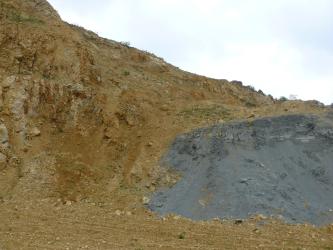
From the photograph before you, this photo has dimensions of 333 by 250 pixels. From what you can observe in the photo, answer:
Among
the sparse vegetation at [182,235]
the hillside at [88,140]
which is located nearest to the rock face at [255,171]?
the hillside at [88,140]

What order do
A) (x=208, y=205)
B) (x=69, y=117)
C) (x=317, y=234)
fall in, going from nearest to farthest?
(x=317, y=234) → (x=208, y=205) → (x=69, y=117)

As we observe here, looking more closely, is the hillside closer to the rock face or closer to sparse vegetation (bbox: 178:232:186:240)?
sparse vegetation (bbox: 178:232:186:240)

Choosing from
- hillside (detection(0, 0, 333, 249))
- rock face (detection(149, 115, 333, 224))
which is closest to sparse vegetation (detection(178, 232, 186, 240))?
hillside (detection(0, 0, 333, 249))

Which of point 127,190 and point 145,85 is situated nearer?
point 127,190

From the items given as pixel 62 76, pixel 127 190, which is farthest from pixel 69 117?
pixel 127 190

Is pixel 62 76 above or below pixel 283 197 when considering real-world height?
above

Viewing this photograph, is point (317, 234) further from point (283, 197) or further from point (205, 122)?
point (205, 122)

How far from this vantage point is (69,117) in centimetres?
2045

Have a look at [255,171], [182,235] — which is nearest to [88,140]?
[255,171]

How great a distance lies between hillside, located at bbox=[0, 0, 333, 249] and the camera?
14312 millimetres

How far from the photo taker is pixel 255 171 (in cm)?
1773

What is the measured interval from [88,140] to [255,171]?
6272 millimetres

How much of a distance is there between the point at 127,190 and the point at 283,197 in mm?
5084

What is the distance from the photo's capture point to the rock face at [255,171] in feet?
53.6
